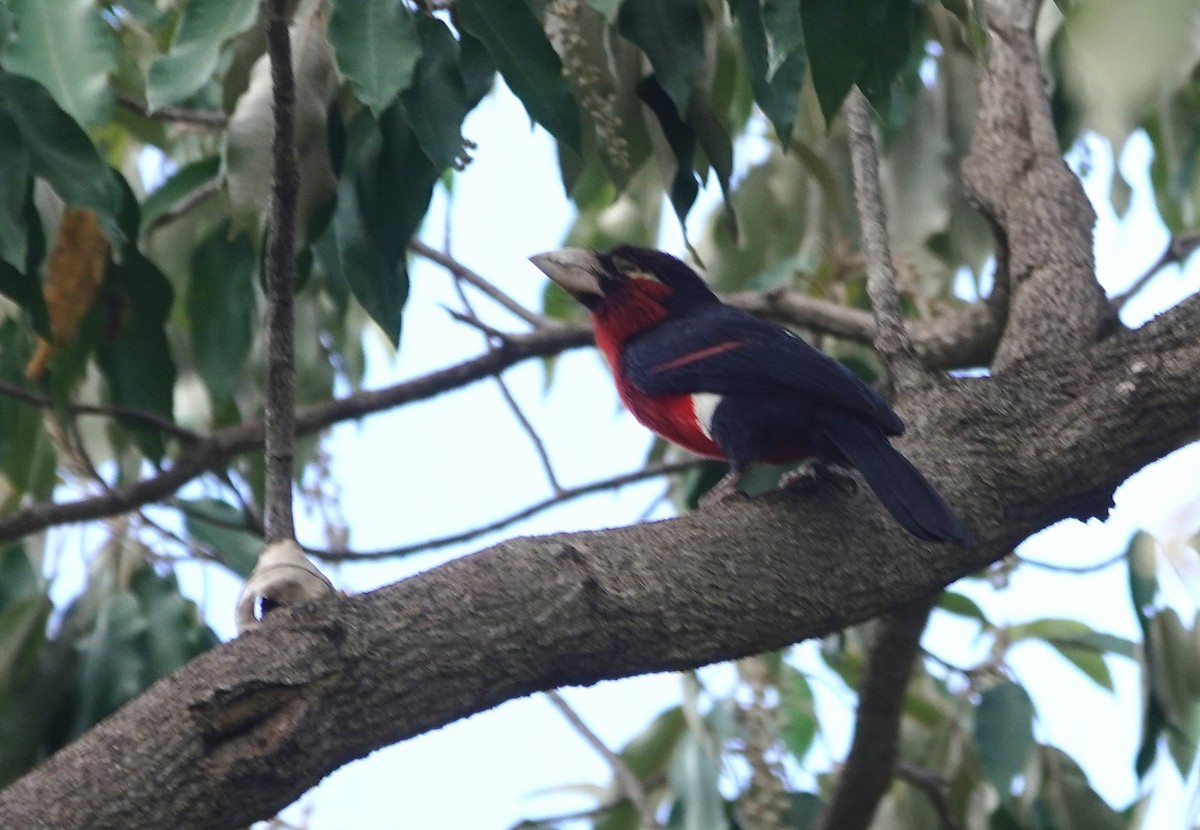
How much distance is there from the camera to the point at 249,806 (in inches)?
70.9

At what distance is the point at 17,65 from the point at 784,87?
1.18m

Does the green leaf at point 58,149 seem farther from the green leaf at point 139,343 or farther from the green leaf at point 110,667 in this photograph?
the green leaf at point 110,667

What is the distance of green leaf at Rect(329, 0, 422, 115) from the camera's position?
2059 millimetres

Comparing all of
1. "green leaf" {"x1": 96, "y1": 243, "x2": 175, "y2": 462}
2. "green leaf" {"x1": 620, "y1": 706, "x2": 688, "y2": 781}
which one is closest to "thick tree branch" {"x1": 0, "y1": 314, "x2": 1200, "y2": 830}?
"green leaf" {"x1": 96, "y1": 243, "x2": 175, "y2": 462}

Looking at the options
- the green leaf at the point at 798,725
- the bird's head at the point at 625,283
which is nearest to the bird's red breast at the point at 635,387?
the bird's head at the point at 625,283

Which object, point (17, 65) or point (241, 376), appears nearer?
point (17, 65)

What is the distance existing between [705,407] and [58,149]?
4.24 ft

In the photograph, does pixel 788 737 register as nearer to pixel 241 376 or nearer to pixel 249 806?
pixel 241 376

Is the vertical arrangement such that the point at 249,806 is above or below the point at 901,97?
below

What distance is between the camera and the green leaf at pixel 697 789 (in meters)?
3.75

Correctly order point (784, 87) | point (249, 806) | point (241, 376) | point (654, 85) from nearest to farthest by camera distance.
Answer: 1. point (249, 806)
2. point (784, 87)
3. point (654, 85)
4. point (241, 376)

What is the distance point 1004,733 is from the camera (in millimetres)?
3656

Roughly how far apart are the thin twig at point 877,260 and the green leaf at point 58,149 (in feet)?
4.25

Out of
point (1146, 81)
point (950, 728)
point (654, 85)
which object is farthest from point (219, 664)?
point (950, 728)
